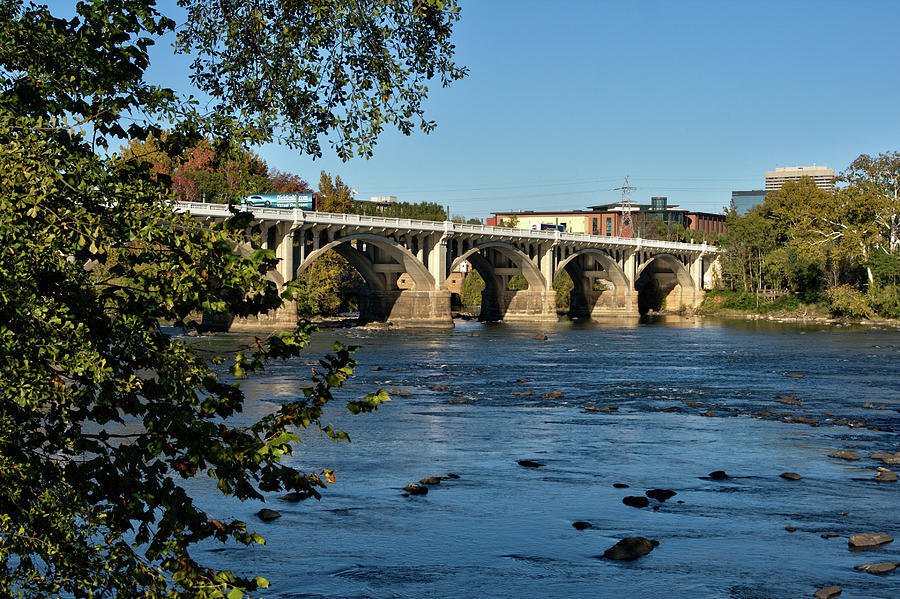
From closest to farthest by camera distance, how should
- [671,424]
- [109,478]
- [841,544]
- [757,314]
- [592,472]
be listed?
[109,478] → [841,544] → [592,472] → [671,424] → [757,314]

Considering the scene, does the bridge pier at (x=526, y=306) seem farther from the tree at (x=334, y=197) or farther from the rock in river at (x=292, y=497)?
the rock in river at (x=292, y=497)

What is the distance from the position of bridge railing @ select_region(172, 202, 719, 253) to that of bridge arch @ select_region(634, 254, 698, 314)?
10.1ft

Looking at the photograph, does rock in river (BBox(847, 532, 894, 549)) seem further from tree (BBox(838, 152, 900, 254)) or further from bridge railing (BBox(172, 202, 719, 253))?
tree (BBox(838, 152, 900, 254))

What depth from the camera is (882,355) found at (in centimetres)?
5281

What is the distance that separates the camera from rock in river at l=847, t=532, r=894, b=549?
50.2 feet

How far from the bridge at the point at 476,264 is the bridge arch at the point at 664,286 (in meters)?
0.12

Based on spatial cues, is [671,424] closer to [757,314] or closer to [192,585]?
[192,585]

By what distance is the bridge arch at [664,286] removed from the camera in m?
117

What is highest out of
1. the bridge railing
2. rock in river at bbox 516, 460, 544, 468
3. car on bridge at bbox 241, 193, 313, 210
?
car on bridge at bbox 241, 193, 313, 210

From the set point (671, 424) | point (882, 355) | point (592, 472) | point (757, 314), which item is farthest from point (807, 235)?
point (592, 472)

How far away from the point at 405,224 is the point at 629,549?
64394mm

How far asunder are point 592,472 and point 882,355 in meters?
37.1

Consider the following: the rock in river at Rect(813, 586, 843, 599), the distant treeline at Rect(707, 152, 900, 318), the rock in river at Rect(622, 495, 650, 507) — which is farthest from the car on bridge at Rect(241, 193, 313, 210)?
the rock in river at Rect(813, 586, 843, 599)

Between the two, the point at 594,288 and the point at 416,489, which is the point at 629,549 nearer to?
the point at 416,489
